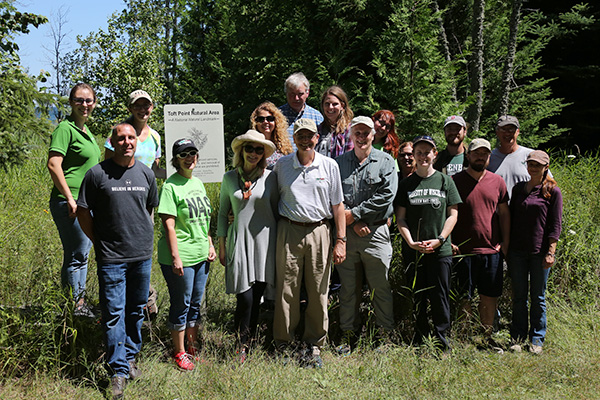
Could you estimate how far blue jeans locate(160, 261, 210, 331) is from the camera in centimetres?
404

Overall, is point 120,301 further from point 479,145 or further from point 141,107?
point 479,145

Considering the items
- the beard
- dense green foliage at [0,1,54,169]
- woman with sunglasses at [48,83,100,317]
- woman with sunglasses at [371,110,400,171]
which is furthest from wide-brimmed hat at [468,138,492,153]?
dense green foliage at [0,1,54,169]

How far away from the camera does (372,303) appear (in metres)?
4.69

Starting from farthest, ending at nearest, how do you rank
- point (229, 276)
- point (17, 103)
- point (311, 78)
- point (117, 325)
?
point (311, 78), point (17, 103), point (229, 276), point (117, 325)

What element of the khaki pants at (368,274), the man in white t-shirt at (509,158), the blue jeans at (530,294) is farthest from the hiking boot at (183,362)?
the man in white t-shirt at (509,158)

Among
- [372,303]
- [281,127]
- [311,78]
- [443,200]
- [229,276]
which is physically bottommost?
[372,303]

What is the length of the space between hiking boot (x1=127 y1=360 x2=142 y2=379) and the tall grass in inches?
3.7

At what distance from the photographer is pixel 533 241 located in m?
4.60

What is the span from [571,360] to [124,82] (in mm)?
16450

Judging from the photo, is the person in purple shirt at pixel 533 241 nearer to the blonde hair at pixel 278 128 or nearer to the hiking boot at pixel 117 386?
the blonde hair at pixel 278 128

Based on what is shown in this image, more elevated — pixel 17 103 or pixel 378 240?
pixel 17 103

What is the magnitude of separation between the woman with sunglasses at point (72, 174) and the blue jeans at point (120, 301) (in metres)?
0.56

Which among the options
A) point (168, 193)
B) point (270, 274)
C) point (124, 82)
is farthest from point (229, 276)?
point (124, 82)

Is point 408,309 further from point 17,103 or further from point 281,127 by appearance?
point 17,103
